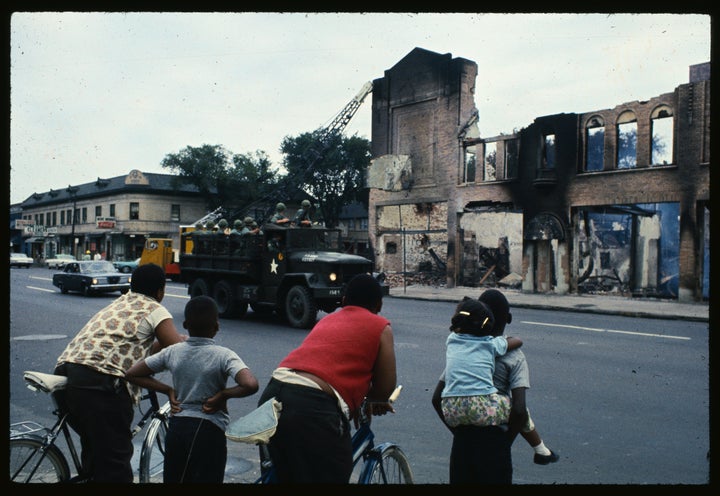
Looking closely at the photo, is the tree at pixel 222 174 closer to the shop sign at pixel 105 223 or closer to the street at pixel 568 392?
the shop sign at pixel 105 223

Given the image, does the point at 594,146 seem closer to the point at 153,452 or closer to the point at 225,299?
the point at 225,299

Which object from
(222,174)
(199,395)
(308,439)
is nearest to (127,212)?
(222,174)

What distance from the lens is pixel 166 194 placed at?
195 feet

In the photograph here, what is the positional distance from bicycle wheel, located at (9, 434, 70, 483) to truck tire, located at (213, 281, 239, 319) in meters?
11.5

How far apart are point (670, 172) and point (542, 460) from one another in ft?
67.7

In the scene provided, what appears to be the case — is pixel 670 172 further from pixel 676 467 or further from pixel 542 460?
pixel 542 460

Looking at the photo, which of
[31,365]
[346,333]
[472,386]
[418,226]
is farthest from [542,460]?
[418,226]

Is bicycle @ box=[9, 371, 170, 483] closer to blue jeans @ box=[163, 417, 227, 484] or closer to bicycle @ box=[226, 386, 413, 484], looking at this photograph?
blue jeans @ box=[163, 417, 227, 484]

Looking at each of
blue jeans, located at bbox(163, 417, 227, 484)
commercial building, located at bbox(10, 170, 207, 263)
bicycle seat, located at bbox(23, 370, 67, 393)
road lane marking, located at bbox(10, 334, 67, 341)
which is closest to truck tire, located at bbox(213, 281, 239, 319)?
road lane marking, located at bbox(10, 334, 67, 341)

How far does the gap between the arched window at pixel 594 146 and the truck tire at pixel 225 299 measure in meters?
15.6

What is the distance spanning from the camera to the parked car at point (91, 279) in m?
22.4

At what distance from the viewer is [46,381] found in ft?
12.3

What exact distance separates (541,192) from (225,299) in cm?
1516

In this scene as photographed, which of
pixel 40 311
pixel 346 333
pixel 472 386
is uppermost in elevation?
pixel 346 333
